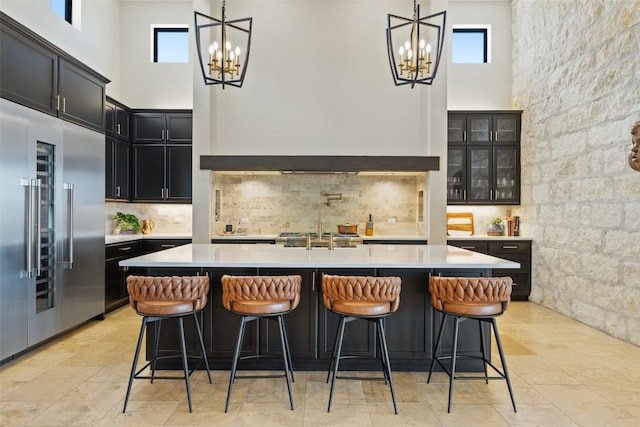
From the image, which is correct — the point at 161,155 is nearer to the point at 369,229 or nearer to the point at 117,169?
the point at 117,169

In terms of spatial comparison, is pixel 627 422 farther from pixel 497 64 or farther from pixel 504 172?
pixel 497 64

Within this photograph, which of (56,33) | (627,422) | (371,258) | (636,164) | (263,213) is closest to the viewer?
(627,422)

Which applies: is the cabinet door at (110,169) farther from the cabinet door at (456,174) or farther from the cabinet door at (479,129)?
the cabinet door at (479,129)

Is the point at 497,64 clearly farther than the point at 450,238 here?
Yes

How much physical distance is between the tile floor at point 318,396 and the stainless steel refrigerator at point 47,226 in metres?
0.42

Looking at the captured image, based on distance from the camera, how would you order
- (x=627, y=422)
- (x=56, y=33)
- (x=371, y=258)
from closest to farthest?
(x=627, y=422)
(x=371, y=258)
(x=56, y=33)

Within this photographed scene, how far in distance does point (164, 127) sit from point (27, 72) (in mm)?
2679

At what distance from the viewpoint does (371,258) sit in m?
3.20

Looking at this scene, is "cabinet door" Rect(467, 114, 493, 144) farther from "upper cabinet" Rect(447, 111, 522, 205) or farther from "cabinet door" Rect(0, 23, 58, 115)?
"cabinet door" Rect(0, 23, 58, 115)

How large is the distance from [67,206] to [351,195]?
12.8 feet

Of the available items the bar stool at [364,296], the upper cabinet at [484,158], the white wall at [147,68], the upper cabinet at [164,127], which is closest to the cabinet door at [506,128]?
the upper cabinet at [484,158]

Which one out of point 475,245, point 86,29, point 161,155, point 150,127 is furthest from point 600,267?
point 86,29

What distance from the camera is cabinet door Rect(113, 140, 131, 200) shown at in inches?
230

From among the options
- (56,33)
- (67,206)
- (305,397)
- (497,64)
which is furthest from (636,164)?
(56,33)
